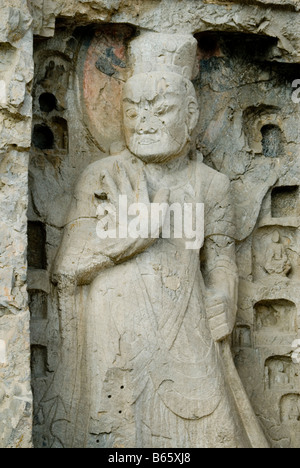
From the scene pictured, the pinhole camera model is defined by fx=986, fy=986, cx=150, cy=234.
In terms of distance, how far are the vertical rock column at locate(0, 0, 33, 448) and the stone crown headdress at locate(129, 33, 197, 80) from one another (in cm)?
93

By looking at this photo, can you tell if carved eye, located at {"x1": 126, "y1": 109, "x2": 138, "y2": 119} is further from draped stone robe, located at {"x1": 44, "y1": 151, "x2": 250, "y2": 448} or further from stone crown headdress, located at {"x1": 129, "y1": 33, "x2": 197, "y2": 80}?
draped stone robe, located at {"x1": 44, "y1": 151, "x2": 250, "y2": 448}

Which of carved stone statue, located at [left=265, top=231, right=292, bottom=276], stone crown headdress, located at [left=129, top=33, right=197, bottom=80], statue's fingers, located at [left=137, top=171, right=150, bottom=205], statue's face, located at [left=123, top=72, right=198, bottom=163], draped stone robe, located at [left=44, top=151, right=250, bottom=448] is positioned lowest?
draped stone robe, located at [left=44, top=151, right=250, bottom=448]

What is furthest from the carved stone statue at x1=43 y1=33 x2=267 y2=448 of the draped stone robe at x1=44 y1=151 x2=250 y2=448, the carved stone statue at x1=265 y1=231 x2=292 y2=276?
the carved stone statue at x1=265 y1=231 x2=292 y2=276

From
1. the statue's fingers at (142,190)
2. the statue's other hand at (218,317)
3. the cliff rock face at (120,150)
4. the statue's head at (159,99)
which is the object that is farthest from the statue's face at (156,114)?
the statue's other hand at (218,317)

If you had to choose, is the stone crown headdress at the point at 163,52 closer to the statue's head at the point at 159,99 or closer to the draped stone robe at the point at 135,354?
the statue's head at the point at 159,99

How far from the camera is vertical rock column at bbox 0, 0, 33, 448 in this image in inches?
224

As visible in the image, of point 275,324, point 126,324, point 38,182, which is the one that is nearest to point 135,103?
point 38,182

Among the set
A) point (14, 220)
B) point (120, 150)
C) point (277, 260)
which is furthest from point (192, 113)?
point (14, 220)

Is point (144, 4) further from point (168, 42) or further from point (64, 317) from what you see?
point (64, 317)

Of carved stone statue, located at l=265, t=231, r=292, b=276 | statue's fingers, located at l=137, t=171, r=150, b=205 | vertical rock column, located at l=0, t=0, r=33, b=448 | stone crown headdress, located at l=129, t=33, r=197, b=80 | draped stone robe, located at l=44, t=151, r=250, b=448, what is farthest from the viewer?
carved stone statue, located at l=265, t=231, r=292, b=276

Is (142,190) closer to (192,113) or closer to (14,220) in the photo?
(192,113)

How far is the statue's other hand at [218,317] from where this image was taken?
641 cm

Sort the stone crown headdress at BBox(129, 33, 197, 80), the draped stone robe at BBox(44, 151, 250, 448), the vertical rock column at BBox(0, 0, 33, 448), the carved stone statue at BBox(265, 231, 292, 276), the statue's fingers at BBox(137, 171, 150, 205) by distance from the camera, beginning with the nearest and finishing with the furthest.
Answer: the vertical rock column at BBox(0, 0, 33, 448) < the draped stone robe at BBox(44, 151, 250, 448) < the statue's fingers at BBox(137, 171, 150, 205) < the stone crown headdress at BBox(129, 33, 197, 80) < the carved stone statue at BBox(265, 231, 292, 276)
